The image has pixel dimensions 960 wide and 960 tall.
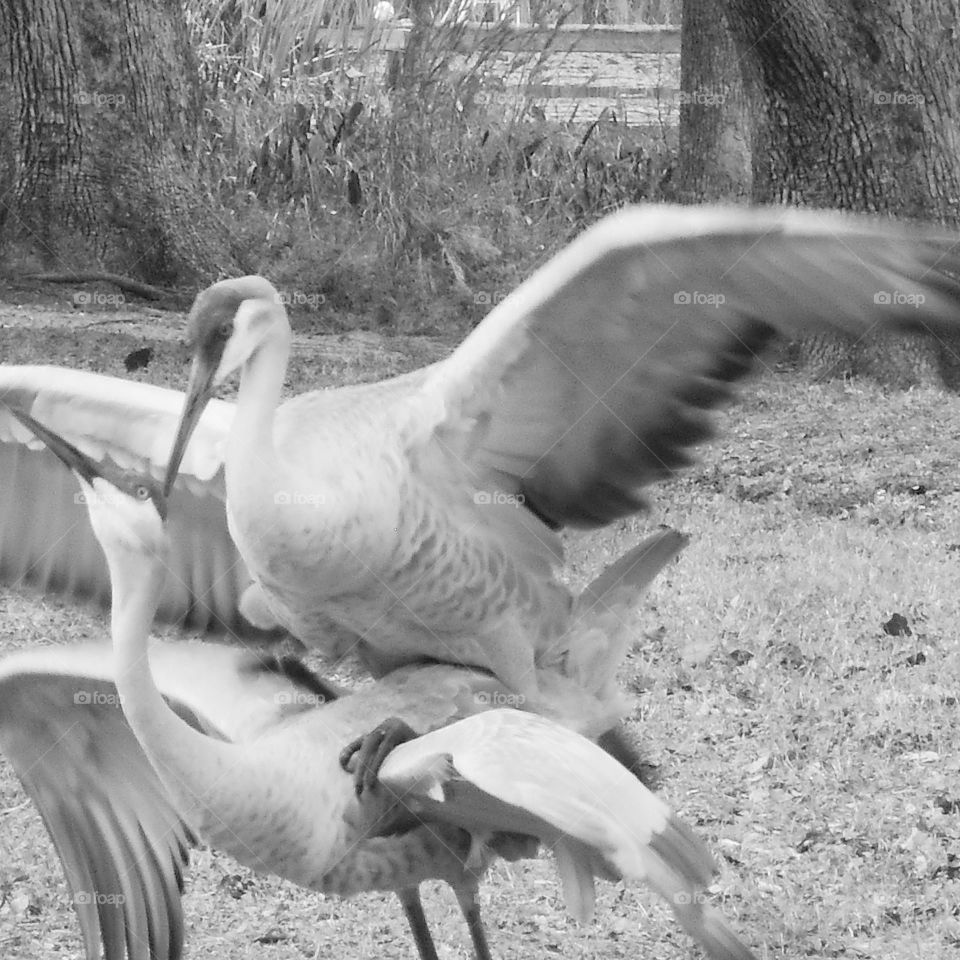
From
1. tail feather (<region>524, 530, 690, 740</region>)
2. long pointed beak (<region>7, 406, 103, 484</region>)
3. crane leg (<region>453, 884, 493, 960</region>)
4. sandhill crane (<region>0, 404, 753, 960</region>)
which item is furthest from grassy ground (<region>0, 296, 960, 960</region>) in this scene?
long pointed beak (<region>7, 406, 103, 484</region>)

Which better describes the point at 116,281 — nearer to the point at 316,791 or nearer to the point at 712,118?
the point at 712,118

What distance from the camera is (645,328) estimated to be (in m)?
3.18

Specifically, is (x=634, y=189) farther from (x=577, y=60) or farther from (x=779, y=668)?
(x=779, y=668)

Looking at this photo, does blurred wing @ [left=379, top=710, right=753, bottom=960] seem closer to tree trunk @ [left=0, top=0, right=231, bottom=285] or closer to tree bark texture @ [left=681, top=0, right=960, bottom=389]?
tree bark texture @ [left=681, top=0, right=960, bottom=389]

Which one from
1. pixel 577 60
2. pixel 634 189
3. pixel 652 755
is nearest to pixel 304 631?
pixel 652 755

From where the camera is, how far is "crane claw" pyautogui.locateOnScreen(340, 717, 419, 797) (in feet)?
9.59

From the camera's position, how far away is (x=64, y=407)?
3561 mm

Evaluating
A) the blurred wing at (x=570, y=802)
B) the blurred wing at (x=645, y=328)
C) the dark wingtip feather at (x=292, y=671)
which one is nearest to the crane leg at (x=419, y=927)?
the dark wingtip feather at (x=292, y=671)

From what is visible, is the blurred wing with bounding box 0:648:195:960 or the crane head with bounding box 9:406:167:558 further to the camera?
the blurred wing with bounding box 0:648:195:960

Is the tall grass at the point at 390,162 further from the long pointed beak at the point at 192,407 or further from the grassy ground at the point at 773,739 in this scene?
→ the long pointed beak at the point at 192,407

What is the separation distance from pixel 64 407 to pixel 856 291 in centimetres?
175

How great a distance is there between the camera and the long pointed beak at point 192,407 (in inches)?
120

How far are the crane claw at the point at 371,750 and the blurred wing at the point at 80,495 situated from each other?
88 cm

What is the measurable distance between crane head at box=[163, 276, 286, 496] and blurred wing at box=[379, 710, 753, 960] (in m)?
0.81
